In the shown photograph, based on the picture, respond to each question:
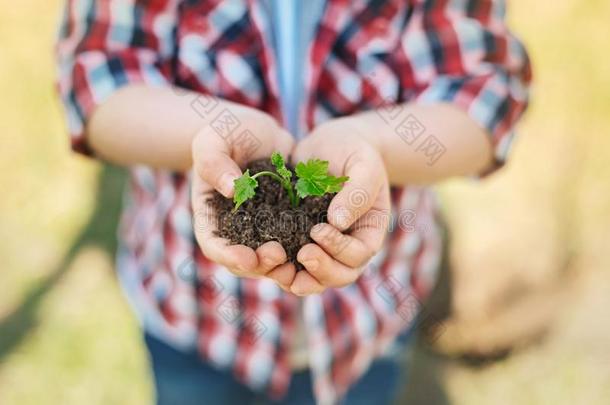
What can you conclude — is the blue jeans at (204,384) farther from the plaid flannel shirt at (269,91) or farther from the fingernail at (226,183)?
the fingernail at (226,183)

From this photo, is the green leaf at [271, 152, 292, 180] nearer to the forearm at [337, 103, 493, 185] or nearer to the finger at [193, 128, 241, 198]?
the finger at [193, 128, 241, 198]

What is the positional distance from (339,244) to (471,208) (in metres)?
1.38

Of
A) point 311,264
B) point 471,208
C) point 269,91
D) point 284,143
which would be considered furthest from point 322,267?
point 471,208

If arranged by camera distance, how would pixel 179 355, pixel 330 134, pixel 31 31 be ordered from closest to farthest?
pixel 330 134, pixel 179 355, pixel 31 31

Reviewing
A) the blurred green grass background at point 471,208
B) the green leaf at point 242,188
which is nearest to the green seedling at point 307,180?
the green leaf at point 242,188

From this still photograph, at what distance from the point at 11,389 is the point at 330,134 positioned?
137 centimetres

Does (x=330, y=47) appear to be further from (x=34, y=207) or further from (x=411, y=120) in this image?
(x=34, y=207)

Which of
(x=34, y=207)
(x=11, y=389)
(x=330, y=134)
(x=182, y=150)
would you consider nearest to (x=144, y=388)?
(x=11, y=389)

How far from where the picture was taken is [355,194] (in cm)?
86

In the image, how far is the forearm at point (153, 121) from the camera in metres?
1.01

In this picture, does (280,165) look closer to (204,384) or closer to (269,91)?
(269,91)

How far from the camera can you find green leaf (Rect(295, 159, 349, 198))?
0.88m

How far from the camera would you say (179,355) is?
3.99ft

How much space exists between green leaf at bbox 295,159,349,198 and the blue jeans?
1.53 feet
